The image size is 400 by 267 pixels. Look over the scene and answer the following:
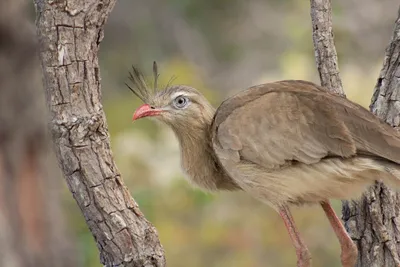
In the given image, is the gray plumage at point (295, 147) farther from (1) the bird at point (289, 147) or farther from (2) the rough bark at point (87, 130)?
(2) the rough bark at point (87, 130)

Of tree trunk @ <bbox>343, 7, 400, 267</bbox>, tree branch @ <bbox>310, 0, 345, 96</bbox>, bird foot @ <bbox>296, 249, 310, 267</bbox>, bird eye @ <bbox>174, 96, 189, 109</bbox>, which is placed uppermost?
tree branch @ <bbox>310, 0, 345, 96</bbox>

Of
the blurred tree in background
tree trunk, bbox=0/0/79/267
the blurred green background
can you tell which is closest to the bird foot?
the blurred green background

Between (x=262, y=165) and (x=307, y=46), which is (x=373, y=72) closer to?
(x=307, y=46)

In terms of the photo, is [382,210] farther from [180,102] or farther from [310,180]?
[180,102]

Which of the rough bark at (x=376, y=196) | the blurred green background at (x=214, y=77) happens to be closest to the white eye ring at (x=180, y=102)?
the rough bark at (x=376, y=196)

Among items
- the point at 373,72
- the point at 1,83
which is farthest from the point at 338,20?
the point at 1,83

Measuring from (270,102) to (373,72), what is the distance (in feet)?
13.6

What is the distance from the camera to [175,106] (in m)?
4.52

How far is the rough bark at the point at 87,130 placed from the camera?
10.9 feet

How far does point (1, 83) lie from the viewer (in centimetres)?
235

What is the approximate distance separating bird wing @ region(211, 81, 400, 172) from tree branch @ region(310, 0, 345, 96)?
143mm

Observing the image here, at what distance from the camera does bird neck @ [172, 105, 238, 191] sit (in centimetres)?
441

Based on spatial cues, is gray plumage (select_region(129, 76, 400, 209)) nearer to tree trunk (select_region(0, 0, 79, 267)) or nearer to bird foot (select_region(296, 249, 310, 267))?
bird foot (select_region(296, 249, 310, 267))

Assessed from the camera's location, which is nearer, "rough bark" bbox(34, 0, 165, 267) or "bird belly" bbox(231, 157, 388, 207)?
"rough bark" bbox(34, 0, 165, 267)
